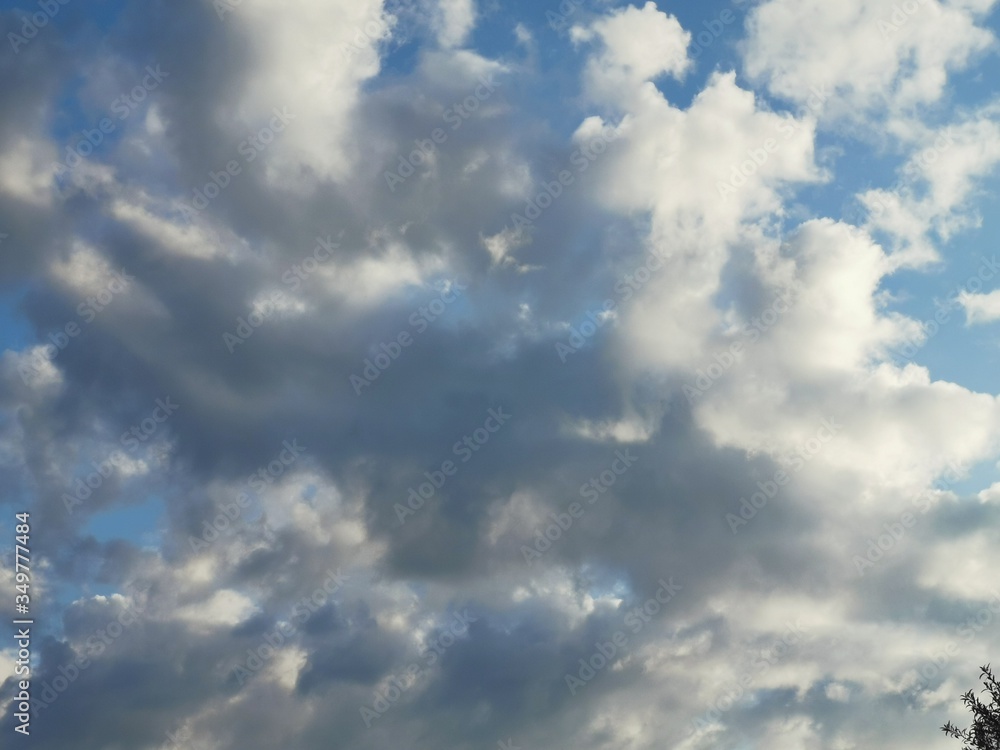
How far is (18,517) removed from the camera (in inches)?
3051

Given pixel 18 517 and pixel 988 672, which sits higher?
pixel 18 517

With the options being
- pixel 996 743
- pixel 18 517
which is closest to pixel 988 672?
pixel 996 743

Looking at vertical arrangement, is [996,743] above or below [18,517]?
below

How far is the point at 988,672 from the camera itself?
1439 inches

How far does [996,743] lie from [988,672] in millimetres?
2342

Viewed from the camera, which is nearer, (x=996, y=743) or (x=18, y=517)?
(x=996, y=743)

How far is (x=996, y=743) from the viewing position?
35750mm

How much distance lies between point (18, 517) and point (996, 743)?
67.2m

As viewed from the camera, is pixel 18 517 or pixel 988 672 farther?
pixel 18 517

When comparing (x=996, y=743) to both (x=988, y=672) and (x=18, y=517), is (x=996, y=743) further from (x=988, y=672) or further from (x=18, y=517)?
(x=18, y=517)

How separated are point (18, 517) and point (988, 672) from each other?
2627 inches
